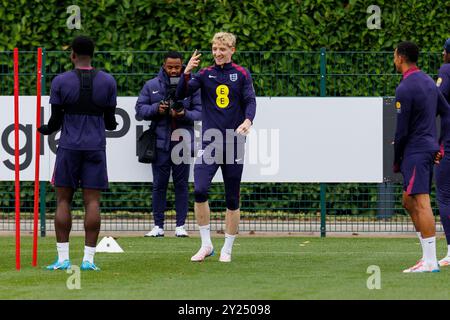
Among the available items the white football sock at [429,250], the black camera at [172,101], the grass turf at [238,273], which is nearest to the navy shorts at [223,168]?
the grass turf at [238,273]

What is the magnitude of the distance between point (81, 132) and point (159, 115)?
4255 mm

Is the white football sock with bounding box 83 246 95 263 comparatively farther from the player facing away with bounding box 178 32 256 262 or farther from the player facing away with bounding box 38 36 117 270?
the player facing away with bounding box 178 32 256 262

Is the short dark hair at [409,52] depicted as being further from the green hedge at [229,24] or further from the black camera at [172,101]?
the green hedge at [229,24]

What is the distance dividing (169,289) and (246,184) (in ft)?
23.1

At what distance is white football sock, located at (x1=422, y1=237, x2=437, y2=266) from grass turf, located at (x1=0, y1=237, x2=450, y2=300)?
0.52 feet

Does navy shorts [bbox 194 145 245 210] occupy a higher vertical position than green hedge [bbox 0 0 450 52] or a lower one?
lower

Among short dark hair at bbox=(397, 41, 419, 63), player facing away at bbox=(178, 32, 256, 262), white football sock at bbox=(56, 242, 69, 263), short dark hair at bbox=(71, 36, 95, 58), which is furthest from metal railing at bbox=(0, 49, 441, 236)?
short dark hair at bbox=(397, 41, 419, 63)

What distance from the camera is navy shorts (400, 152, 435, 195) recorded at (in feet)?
35.2

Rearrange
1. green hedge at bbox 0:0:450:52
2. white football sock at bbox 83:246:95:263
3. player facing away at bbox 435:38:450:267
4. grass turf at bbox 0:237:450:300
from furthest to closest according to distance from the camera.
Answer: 1. green hedge at bbox 0:0:450:52
2. player facing away at bbox 435:38:450:267
3. white football sock at bbox 83:246:95:263
4. grass turf at bbox 0:237:450:300

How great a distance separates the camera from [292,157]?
15672 mm

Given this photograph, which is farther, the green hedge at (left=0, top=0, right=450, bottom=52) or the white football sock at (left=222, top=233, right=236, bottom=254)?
the green hedge at (left=0, top=0, right=450, bottom=52)

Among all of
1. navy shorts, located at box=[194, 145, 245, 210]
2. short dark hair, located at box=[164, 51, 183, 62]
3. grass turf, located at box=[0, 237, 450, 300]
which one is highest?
short dark hair, located at box=[164, 51, 183, 62]

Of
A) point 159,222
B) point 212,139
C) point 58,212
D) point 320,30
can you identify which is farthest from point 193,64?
point 320,30

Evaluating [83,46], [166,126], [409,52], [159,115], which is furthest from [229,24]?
[409,52]
